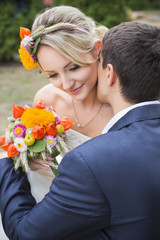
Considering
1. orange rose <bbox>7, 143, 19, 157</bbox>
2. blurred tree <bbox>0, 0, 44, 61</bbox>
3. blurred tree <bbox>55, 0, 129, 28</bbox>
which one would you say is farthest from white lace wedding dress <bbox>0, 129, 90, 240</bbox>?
blurred tree <bbox>0, 0, 44, 61</bbox>

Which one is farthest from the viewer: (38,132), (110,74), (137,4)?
(137,4)

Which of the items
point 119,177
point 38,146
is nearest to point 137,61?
point 119,177

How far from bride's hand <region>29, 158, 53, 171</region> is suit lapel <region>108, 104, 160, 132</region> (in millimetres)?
890

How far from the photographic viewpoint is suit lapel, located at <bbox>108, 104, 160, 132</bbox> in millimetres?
1704

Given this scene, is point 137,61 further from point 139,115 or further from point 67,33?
point 67,33

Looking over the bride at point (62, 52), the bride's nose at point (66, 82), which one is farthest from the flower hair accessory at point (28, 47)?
the bride's nose at point (66, 82)

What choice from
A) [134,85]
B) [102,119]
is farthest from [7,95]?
[134,85]

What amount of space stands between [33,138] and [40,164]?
0.35 meters

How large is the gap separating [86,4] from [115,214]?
360 inches

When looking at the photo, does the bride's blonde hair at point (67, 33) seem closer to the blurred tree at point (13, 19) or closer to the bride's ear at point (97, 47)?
the bride's ear at point (97, 47)

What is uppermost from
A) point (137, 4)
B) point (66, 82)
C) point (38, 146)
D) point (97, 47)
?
point (97, 47)

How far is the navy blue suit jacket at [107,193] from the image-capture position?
1.50 m

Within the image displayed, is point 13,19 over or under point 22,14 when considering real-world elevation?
under

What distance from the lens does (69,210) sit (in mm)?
1526
